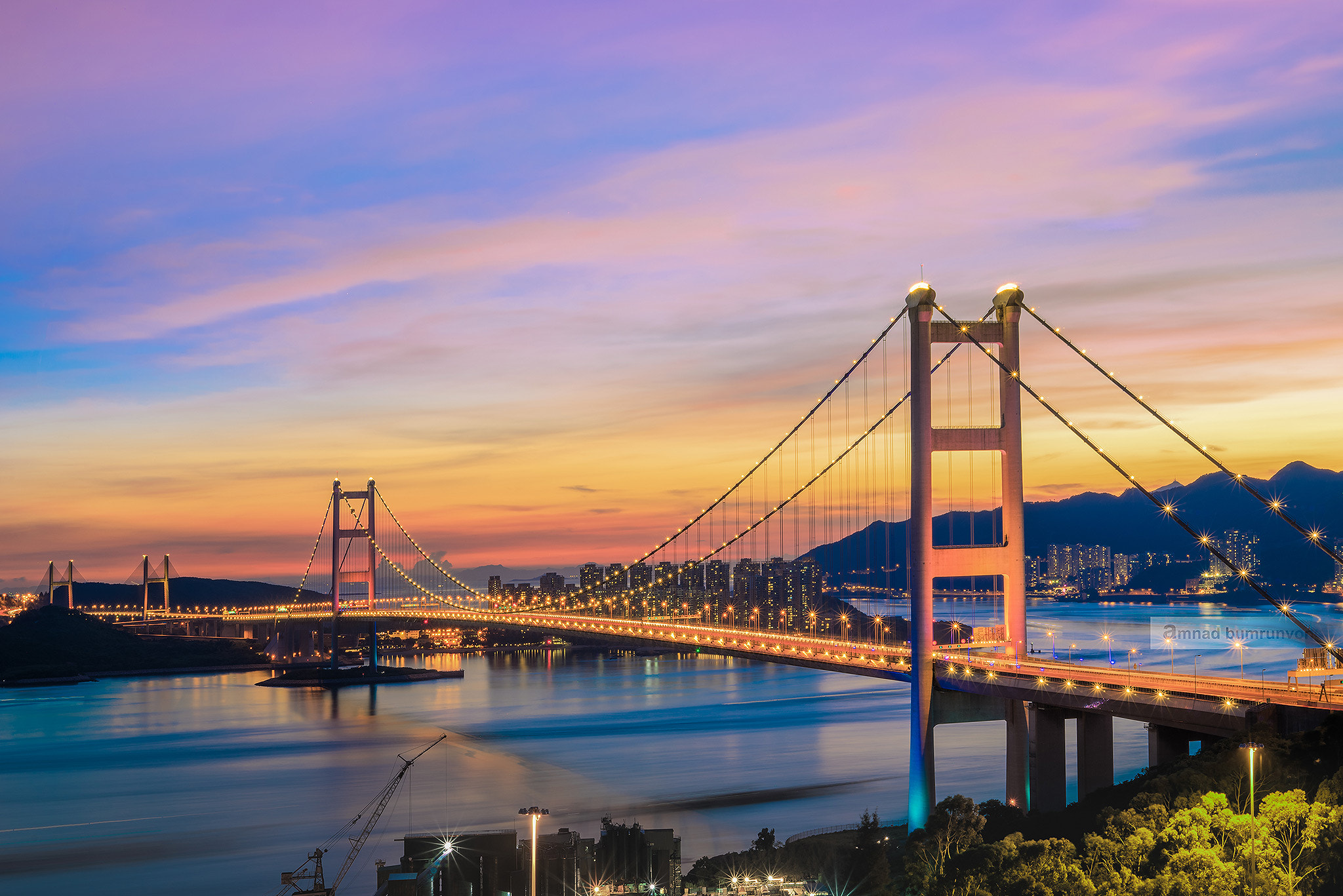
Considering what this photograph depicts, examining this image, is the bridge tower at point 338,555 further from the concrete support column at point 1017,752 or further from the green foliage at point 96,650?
the concrete support column at point 1017,752

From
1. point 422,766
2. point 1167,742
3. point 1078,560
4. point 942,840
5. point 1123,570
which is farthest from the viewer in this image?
point 1078,560

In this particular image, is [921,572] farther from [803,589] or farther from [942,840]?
[803,589]

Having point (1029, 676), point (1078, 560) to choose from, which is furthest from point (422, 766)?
point (1078, 560)

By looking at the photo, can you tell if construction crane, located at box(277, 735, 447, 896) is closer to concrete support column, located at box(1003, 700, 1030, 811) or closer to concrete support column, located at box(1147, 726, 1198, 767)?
concrete support column, located at box(1003, 700, 1030, 811)

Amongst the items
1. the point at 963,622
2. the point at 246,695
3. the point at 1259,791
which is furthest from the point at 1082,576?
the point at 1259,791

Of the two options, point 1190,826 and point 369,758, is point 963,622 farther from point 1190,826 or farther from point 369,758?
point 1190,826

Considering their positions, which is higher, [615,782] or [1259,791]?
[1259,791]
